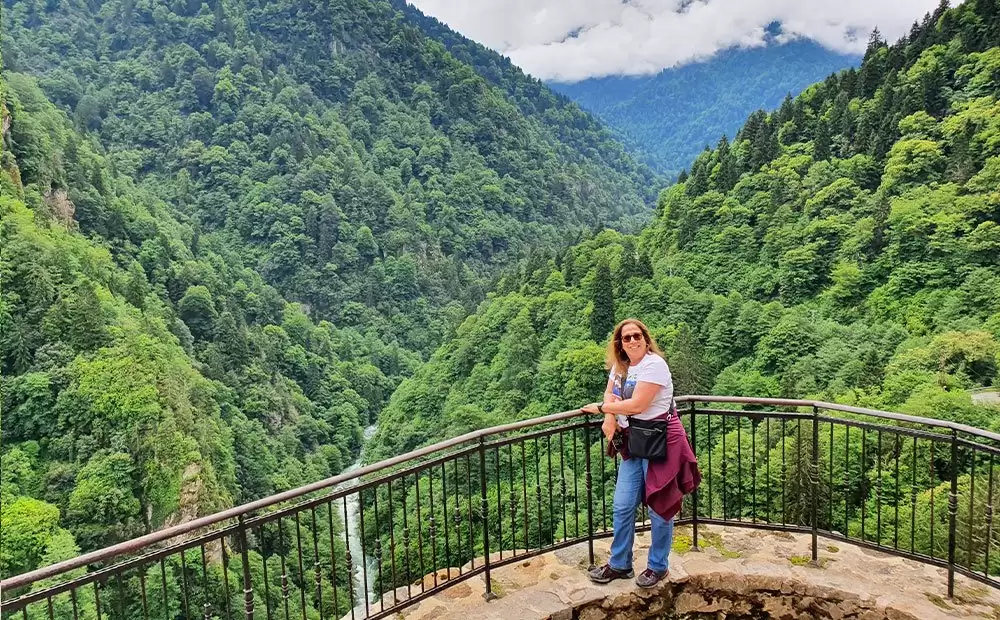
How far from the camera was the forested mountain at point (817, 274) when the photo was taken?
29.5 meters

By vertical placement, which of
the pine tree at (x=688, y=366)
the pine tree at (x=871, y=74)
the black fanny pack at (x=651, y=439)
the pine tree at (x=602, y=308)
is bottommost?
the pine tree at (x=688, y=366)

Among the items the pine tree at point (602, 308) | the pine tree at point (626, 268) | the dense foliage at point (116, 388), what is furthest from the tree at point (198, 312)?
the pine tree at point (626, 268)

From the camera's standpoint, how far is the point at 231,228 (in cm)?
9769

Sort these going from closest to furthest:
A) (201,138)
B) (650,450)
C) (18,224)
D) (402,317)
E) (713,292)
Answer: (650,450)
(18,224)
(713,292)
(402,317)
(201,138)

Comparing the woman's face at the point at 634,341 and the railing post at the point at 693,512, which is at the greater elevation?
the woman's face at the point at 634,341

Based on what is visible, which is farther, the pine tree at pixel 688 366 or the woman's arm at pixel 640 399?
the pine tree at pixel 688 366

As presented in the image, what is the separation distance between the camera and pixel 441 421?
4525cm

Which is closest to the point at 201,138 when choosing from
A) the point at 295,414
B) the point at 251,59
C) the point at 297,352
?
the point at 251,59

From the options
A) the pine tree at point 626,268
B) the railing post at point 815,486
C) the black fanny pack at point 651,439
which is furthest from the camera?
the pine tree at point 626,268

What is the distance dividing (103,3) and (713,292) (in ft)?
429

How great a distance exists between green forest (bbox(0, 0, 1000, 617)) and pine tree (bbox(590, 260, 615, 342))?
6.2 inches

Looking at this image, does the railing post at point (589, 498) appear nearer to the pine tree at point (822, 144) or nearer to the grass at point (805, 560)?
the grass at point (805, 560)

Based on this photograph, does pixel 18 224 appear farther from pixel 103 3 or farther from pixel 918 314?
pixel 103 3

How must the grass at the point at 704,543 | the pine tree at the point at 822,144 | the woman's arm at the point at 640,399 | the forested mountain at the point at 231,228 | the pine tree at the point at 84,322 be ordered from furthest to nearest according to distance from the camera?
the pine tree at the point at 822,144, the pine tree at the point at 84,322, the forested mountain at the point at 231,228, the grass at the point at 704,543, the woman's arm at the point at 640,399
